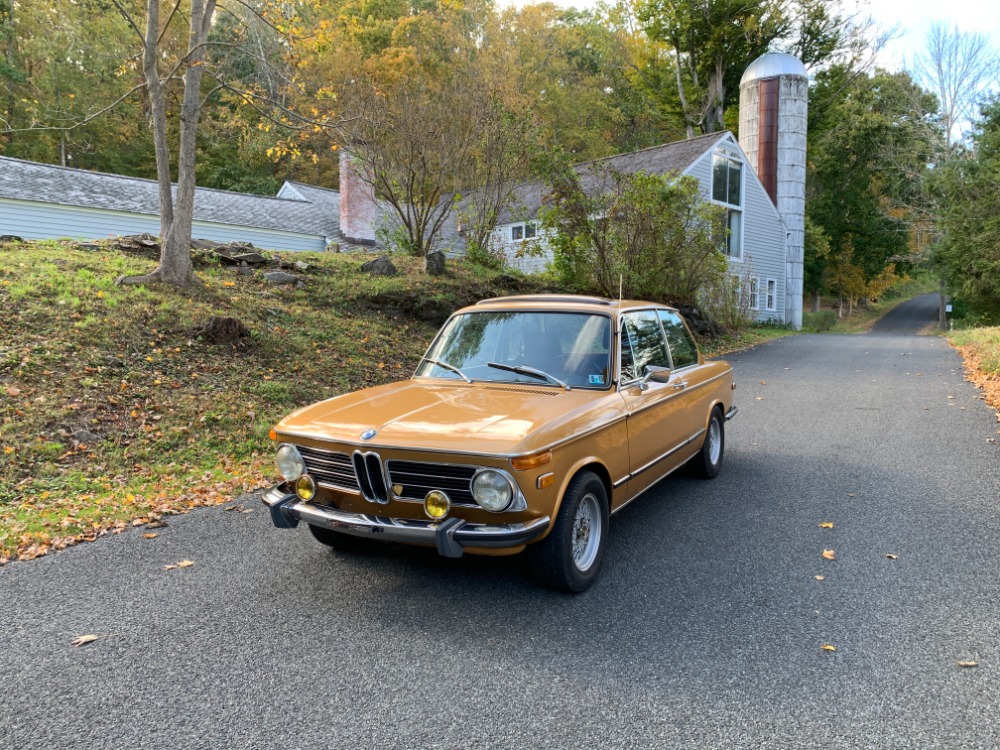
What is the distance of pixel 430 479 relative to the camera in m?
3.62

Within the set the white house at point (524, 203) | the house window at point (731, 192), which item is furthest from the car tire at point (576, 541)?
the house window at point (731, 192)

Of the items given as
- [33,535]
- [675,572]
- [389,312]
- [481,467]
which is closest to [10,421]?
[33,535]

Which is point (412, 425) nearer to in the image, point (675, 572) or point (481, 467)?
point (481, 467)

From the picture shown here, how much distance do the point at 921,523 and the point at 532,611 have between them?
3277 mm

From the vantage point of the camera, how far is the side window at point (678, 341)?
5.82 meters

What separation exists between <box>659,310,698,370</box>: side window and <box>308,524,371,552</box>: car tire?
292cm

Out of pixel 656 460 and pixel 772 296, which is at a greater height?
pixel 772 296

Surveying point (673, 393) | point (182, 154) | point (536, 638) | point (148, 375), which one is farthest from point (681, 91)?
point (536, 638)

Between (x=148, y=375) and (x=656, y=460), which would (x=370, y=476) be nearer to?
(x=656, y=460)

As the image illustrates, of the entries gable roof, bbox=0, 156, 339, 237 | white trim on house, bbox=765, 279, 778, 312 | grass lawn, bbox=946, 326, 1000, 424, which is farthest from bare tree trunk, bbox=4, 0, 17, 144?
grass lawn, bbox=946, 326, 1000, 424

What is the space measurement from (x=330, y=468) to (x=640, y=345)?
2.53m

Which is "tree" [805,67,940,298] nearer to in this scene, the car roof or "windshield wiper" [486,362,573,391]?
the car roof

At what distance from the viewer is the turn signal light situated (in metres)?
3.44

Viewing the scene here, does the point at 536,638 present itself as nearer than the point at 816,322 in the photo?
Yes
